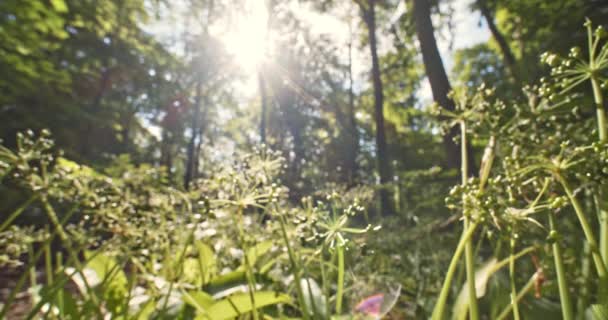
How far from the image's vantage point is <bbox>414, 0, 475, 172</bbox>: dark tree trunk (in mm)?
4402

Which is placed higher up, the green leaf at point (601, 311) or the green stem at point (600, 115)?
the green stem at point (600, 115)

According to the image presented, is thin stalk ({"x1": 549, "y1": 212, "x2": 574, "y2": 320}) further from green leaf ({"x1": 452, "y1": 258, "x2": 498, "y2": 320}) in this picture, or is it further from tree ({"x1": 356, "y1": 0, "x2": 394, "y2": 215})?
tree ({"x1": 356, "y1": 0, "x2": 394, "y2": 215})

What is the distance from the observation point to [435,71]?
486 cm

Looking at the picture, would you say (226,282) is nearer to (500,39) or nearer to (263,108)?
(500,39)

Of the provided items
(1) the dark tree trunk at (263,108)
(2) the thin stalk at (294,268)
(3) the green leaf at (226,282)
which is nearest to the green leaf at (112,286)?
(3) the green leaf at (226,282)

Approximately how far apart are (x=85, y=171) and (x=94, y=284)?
60 centimetres

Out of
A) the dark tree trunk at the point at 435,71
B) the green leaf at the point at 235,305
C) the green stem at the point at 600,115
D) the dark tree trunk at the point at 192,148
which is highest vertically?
the dark tree trunk at the point at 192,148

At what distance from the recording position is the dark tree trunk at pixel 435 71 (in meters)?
4.40

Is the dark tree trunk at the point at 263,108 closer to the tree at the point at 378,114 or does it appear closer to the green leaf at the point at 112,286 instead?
the tree at the point at 378,114

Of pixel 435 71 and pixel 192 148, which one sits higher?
pixel 192 148

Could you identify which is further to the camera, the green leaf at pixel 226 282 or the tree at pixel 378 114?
the tree at pixel 378 114

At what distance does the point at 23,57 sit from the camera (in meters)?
5.10

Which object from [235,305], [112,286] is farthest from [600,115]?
[112,286]

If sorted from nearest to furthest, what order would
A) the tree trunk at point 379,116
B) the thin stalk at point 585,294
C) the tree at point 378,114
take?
the thin stalk at point 585,294
the tree at point 378,114
the tree trunk at point 379,116
